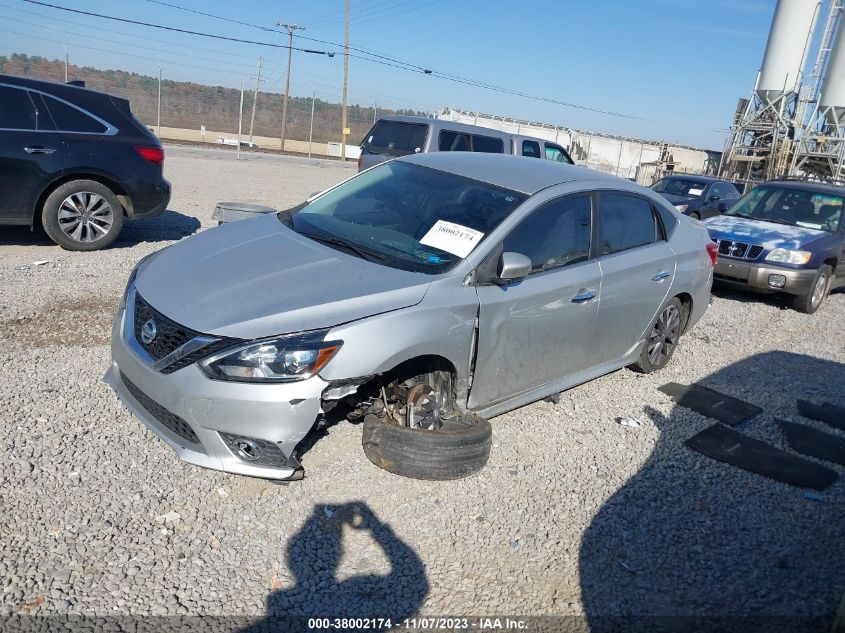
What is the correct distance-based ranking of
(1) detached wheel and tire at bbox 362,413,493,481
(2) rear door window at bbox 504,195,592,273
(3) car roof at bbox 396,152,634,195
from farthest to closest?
(3) car roof at bbox 396,152,634,195
(2) rear door window at bbox 504,195,592,273
(1) detached wheel and tire at bbox 362,413,493,481

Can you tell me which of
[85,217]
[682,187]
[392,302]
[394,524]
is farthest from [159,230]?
[682,187]

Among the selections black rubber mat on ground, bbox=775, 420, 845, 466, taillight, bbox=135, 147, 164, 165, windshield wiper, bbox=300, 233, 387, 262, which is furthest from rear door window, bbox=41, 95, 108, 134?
black rubber mat on ground, bbox=775, 420, 845, 466

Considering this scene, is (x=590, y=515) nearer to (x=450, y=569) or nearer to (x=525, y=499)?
(x=525, y=499)

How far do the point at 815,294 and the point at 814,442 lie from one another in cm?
513

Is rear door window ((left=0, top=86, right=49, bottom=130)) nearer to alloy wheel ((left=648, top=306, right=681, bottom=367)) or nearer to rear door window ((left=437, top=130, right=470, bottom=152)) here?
alloy wheel ((left=648, top=306, right=681, bottom=367))

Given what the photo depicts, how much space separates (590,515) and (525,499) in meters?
0.36

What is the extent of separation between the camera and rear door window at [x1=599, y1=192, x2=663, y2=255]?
494cm

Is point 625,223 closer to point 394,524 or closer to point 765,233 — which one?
point 394,524

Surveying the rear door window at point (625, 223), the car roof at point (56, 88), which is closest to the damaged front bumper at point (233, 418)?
the rear door window at point (625, 223)

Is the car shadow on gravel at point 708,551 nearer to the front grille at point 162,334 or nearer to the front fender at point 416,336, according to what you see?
the front fender at point 416,336

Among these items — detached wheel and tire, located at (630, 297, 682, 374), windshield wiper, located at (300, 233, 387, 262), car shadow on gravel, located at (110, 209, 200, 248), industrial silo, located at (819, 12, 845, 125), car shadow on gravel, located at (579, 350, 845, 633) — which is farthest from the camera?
industrial silo, located at (819, 12, 845, 125)

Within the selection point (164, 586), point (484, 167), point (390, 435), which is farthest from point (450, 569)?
point (484, 167)

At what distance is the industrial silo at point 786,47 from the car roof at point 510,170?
3341 cm

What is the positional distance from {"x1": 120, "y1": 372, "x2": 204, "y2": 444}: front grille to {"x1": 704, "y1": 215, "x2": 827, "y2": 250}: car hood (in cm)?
822
